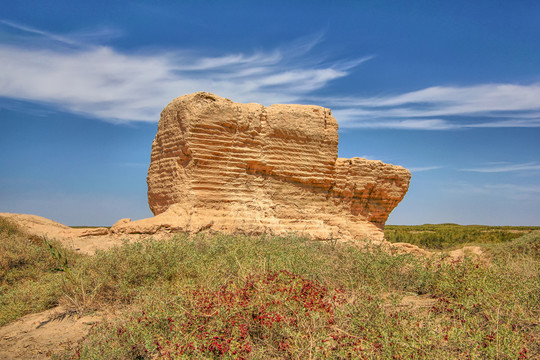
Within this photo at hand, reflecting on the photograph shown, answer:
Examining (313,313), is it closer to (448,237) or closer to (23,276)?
(23,276)

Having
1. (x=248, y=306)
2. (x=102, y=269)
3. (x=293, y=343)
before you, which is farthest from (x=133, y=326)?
(x=102, y=269)

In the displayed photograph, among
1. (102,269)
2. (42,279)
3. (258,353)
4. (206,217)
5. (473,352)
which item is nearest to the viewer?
(473,352)

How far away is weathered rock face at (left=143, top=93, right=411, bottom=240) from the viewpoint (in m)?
10.9

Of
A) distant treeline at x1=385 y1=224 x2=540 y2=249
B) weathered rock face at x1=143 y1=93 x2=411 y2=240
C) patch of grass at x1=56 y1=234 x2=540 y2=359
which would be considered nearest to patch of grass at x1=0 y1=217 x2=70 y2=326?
patch of grass at x1=56 y1=234 x2=540 y2=359

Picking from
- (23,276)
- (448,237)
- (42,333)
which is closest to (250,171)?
(23,276)

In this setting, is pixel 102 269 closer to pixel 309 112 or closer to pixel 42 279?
pixel 42 279

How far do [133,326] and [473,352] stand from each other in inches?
140

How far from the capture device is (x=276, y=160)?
12.3 m

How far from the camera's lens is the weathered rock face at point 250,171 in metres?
10.9

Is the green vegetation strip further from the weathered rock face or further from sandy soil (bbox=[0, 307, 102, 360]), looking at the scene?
the weathered rock face

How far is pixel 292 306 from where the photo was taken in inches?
168

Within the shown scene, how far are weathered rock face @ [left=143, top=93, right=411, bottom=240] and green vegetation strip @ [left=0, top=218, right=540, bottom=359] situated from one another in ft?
13.1

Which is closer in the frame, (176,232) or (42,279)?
(42,279)

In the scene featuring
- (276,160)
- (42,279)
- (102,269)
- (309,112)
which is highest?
(309,112)
